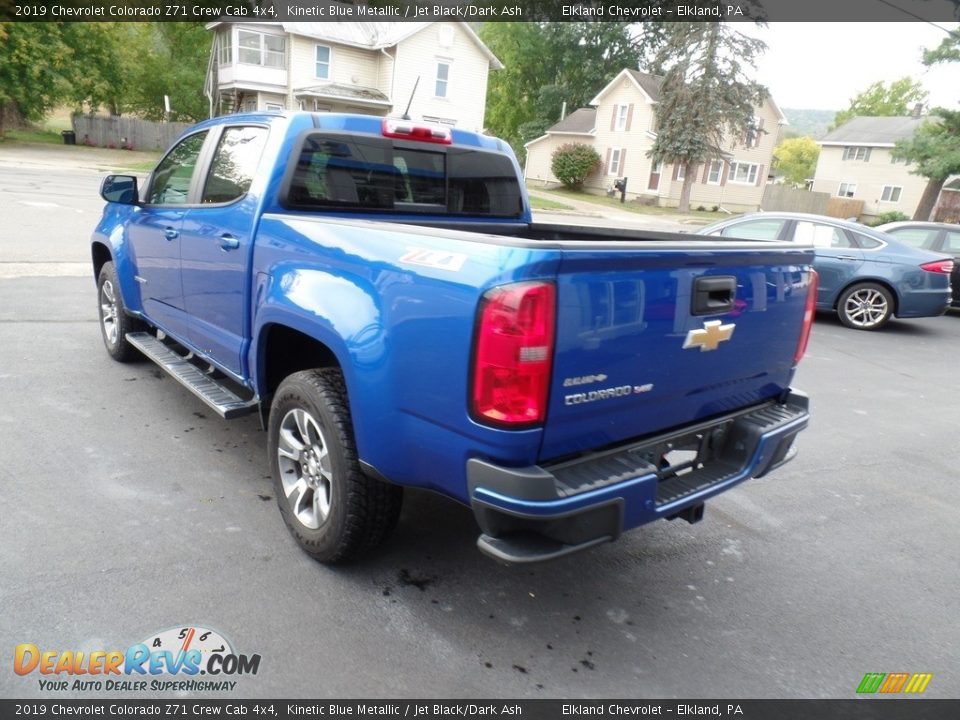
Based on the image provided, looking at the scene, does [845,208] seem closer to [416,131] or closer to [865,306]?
[865,306]

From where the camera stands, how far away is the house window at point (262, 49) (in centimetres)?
3397

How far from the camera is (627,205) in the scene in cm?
3769

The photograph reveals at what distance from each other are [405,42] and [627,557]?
119 feet

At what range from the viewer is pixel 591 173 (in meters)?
43.5

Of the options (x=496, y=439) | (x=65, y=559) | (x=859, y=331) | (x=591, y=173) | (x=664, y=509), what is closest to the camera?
(x=496, y=439)

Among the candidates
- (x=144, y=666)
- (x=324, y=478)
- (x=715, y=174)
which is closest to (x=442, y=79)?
(x=715, y=174)

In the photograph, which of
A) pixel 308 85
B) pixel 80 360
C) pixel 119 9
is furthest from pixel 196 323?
pixel 119 9

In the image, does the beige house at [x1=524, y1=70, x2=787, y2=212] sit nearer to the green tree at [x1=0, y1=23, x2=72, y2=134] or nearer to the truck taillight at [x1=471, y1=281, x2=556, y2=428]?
the green tree at [x1=0, y1=23, x2=72, y2=134]

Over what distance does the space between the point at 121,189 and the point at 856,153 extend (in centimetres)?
5509

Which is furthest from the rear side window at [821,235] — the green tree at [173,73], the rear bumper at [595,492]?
the green tree at [173,73]

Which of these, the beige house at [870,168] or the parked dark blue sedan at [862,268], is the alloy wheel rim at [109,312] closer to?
the parked dark blue sedan at [862,268]

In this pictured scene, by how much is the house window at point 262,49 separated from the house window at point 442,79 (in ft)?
26.0

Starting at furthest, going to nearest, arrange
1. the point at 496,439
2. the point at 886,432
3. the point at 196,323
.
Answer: the point at 886,432 → the point at 196,323 → the point at 496,439

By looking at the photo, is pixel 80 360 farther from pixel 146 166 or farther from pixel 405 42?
pixel 405 42
